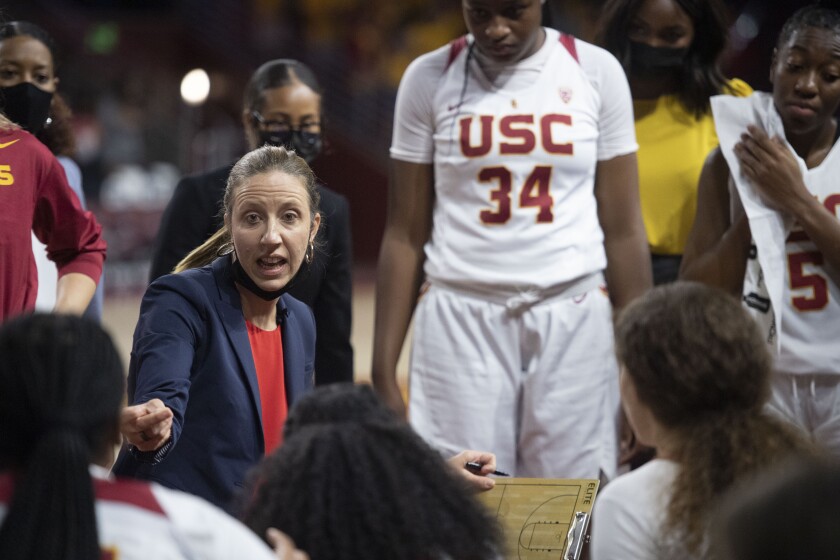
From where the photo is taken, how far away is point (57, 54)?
14.8 feet

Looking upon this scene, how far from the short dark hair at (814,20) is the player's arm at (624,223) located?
0.60 metres

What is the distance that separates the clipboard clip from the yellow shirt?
1.67 meters

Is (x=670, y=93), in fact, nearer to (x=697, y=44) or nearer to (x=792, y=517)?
(x=697, y=44)

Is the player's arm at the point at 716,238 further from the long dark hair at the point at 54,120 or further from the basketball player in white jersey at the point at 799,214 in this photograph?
the long dark hair at the point at 54,120

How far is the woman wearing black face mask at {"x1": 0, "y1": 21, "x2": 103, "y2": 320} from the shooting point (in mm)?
4023

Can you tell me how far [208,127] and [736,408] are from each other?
14.7 meters

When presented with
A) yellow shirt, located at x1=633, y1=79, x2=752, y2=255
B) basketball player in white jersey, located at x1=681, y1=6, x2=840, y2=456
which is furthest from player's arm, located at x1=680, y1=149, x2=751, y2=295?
yellow shirt, located at x1=633, y1=79, x2=752, y2=255

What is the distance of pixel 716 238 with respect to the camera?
391 cm

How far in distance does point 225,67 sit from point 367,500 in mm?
15515

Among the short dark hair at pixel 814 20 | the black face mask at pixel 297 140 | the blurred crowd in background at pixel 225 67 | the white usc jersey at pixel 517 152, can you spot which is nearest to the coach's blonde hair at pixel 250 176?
the white usc jersey at pixel 517 152

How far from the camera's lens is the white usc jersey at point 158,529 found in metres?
1.80

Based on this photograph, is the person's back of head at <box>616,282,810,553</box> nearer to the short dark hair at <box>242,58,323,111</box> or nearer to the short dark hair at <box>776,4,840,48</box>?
the short dark hair at <box>776,4,840,48</box>

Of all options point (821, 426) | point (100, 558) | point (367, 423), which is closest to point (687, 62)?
point (821, 426)

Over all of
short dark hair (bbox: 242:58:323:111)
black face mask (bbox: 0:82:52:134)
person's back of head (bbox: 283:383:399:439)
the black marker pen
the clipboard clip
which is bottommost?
the clipboard clip
